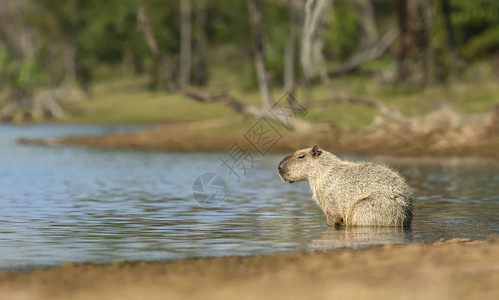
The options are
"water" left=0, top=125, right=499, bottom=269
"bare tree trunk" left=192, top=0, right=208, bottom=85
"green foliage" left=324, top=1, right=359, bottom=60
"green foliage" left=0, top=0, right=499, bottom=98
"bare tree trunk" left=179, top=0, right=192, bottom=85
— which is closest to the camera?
"water" left=0, top=125, right=499, bottom=269

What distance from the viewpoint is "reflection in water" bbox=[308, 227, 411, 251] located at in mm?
12429

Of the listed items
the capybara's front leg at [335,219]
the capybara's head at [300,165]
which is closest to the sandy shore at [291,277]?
the capybara's front leg at [335,219]

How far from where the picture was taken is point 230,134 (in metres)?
39.8

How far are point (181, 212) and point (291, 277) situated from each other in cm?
820

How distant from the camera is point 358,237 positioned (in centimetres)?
1304

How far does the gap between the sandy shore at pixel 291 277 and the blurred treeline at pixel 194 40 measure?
38.2m

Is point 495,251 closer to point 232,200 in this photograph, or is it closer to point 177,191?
point 232,200

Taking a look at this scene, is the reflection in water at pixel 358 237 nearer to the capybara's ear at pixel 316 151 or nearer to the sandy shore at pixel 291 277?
the sandy shore at pixel 291 277

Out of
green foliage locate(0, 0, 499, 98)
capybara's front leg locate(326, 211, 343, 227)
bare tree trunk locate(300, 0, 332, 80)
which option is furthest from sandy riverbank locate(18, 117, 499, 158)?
green foliage locate(0, 0, 499, 98)

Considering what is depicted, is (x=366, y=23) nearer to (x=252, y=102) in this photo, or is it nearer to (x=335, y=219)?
(x=252, y=102)

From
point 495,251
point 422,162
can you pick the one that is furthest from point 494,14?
point 495,251

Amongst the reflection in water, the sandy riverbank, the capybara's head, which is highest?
the sandy riverbank

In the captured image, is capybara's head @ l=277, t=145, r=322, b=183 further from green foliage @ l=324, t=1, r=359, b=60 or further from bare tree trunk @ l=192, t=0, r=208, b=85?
bare tree trunk @ l=192, t=0, r=208, b=85

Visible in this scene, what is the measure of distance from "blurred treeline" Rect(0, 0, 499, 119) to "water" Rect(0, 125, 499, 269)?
22739 mm
